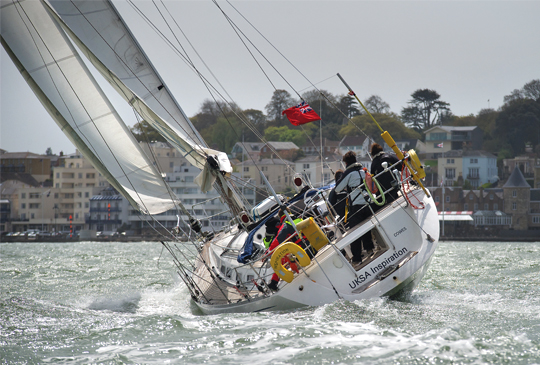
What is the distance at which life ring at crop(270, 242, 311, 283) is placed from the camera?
659 cm

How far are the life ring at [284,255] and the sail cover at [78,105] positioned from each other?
3.31m

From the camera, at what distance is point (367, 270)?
270 inches

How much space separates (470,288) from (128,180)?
595 cm

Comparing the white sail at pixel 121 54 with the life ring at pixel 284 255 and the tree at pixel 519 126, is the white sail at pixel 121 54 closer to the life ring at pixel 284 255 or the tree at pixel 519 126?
the life ring at pixel 284 255

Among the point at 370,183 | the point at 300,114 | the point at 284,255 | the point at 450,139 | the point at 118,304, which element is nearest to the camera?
the point at 284,255

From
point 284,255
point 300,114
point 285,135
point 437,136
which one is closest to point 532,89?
point 437,136

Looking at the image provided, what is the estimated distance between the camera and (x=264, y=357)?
5.14m

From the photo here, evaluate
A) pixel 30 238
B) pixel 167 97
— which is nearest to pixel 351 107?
pixel 30 238

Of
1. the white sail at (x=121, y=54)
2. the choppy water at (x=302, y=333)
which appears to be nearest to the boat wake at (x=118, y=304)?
the choppy water at (x=302, y=333)

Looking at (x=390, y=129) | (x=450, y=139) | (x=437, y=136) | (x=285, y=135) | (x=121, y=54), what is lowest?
(x=121, y=54)

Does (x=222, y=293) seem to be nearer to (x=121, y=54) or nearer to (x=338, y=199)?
(x=338, y=199)

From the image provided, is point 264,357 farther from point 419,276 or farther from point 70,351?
point 419,276

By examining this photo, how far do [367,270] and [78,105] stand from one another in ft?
19.3

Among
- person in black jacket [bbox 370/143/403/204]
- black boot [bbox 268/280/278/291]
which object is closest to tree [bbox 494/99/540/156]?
person in black jacket [bbox 370/143/403/204]
